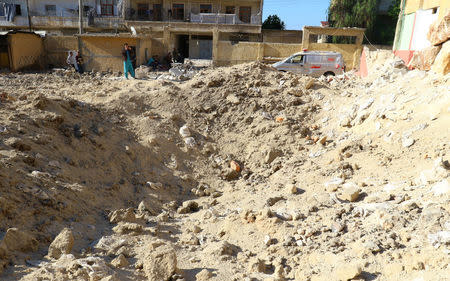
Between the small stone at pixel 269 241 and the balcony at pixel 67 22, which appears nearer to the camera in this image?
the small stone at pixel 269 241

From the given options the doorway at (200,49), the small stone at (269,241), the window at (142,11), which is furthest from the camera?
the window at (142,11)

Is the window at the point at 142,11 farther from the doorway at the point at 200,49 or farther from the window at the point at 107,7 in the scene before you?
the doorway at the point at 200,49

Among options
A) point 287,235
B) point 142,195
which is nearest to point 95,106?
point 142,195

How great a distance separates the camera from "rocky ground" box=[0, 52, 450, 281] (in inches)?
142

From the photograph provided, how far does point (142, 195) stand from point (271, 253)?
2.63 m

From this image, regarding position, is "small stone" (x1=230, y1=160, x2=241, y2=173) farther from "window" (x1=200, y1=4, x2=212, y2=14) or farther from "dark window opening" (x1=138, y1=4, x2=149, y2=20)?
"dark window opening" (x1=138, y1=4, x2=149, y2=20)

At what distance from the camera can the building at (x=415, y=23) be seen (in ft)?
33.5

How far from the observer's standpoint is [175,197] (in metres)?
5.98

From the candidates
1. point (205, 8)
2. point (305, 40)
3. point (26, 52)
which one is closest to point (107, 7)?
point (205, 8)

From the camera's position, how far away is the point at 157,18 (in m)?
28.6

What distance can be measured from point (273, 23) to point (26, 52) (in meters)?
22.3

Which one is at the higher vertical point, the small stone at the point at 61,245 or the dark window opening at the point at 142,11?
the dark window opening at the point at 142,11

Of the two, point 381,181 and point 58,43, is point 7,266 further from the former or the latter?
point 58,43

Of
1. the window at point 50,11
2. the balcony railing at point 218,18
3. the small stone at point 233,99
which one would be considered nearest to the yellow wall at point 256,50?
the balcony railing at point 218,18
